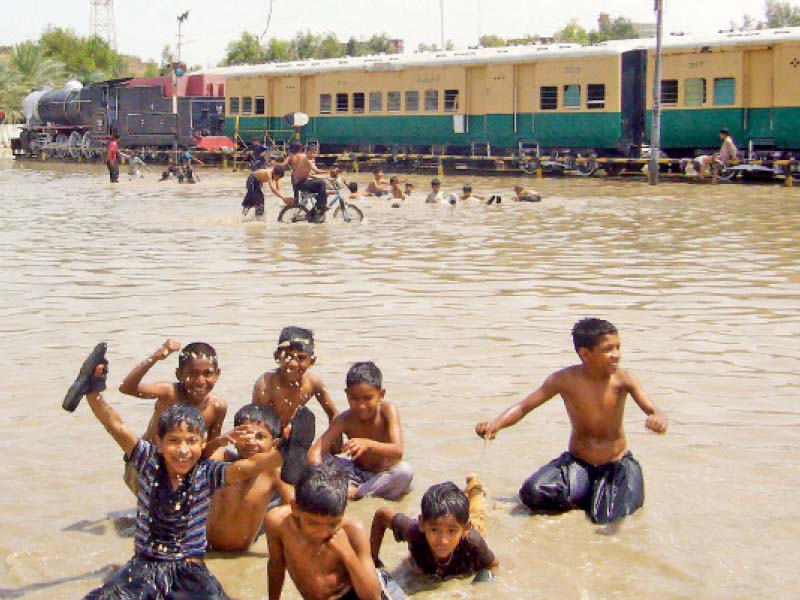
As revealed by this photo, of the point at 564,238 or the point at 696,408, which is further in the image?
the point at 564,238

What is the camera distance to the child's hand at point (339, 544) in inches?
160

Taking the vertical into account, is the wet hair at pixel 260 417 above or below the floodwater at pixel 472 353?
above

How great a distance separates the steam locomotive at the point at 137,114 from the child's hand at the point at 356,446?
39.1 m

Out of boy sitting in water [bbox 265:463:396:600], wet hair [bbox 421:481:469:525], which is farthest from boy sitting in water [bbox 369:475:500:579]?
boy sitting in water [bbox 265:463:396:600]

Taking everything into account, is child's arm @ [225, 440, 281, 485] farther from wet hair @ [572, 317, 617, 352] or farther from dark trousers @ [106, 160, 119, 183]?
dark trousers @ [106, 160, 119, 183]

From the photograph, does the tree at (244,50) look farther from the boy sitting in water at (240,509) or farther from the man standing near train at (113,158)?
the boy sitting in water at (240,509)

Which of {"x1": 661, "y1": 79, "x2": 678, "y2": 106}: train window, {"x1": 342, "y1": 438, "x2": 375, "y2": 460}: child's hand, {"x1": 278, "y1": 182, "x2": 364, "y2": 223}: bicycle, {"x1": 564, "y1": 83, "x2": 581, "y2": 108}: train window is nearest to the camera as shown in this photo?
{"x1": 342, "y1": 438, "x2": 375, "y2": 460}: child's hand

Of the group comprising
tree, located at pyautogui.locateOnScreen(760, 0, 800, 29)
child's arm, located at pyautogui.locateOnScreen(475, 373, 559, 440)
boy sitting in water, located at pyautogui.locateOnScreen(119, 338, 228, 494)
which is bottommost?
child's arm, located at pyautogui.locateOnScreen(475, 373, 559, 440)

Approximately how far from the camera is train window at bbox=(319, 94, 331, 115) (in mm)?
38594

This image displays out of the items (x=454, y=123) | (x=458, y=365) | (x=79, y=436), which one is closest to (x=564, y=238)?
(x=458, y=365)

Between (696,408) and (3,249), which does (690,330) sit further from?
(3,249)

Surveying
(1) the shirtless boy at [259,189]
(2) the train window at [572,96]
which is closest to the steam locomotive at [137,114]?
(2) the train window at [572,96]

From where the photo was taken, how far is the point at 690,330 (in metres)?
9.59

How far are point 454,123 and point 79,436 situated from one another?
28.7 metres
